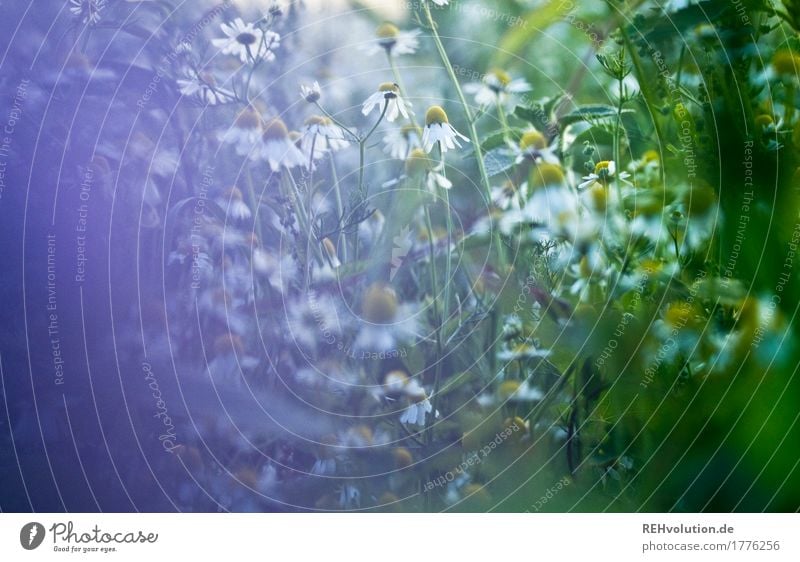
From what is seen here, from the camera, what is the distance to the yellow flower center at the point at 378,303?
3.30ft

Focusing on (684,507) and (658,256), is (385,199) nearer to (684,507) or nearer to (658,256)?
(658,256)

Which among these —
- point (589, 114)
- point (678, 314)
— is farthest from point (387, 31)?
point (678, 314)

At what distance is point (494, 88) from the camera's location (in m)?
1.01

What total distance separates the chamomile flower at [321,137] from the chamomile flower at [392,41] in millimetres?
91

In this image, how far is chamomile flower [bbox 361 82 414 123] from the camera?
100cm

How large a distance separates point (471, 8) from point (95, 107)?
42 centimetres

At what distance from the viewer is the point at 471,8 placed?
39.5 inches

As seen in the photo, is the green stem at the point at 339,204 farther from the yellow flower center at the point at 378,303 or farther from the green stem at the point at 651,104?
the green stem at the point at 651,104

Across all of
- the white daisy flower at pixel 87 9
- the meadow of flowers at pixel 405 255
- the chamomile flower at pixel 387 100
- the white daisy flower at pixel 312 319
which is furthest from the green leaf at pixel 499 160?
the white daisy flower at pixel 87 9

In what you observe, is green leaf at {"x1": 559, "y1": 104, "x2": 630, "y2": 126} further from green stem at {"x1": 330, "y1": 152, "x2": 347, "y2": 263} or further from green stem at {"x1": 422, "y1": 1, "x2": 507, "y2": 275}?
green stem at {"x1": 330, "y1": 152, "x2": 347, "y2": 263}

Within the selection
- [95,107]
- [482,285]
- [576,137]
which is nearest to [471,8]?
[576,137]

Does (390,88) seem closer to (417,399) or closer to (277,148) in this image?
(277,148)

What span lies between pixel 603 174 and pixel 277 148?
14.4 inches

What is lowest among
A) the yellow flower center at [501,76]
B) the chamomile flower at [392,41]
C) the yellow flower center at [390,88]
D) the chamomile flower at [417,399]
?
the chamomile flower at [417,399]
